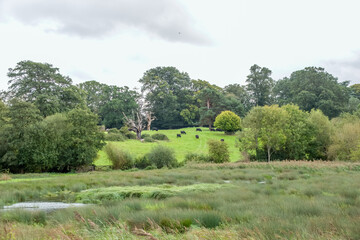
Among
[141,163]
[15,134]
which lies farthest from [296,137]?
[15,134]

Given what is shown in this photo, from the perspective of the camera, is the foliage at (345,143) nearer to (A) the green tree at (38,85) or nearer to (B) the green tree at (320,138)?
(B) the green tree at (320,138)

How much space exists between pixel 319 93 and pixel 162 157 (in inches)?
2190

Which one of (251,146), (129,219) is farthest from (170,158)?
(129,219)

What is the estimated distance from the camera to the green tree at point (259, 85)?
91.4 m

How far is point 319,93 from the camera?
74.5m

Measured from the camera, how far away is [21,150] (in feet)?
102

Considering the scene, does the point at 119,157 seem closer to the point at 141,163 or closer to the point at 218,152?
the point at 141,163

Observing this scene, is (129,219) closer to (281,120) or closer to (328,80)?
(281,120)

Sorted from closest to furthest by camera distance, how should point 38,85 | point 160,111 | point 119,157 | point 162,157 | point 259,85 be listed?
point 162,157 < point 119,157 < point 38,85 < point 160,111 < point 259,85

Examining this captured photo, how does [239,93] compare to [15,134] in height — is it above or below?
above

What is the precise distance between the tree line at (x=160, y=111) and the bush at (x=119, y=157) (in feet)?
4.30

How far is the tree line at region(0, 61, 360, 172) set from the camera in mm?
32031

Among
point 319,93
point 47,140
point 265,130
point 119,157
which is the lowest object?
point 119,157

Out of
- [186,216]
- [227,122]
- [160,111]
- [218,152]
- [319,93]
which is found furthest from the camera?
[160,111]
